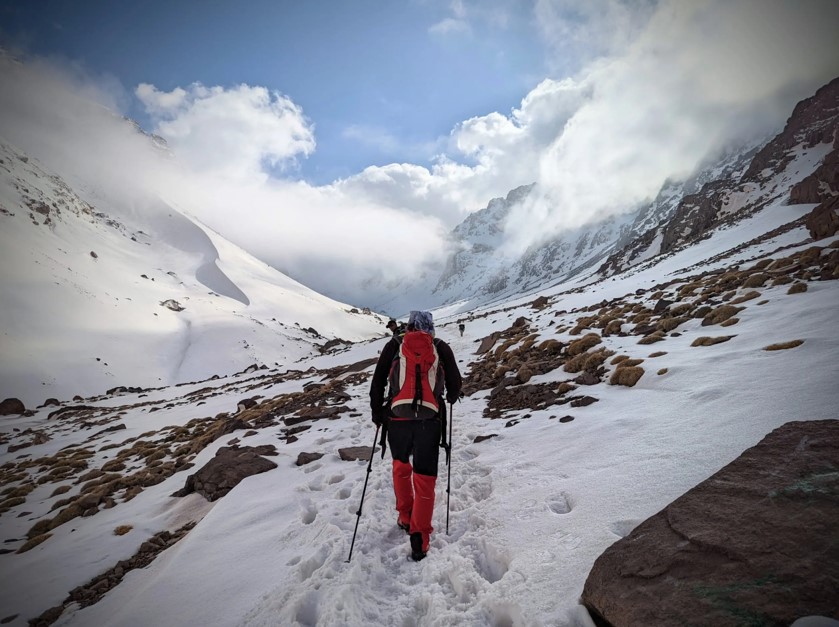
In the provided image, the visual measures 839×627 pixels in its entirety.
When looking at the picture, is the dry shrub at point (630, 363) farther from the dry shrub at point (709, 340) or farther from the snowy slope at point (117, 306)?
the snowy slope at point (117, 306)

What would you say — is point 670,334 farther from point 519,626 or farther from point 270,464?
point 270,464

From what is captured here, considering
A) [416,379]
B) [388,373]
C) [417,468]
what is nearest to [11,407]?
[388,373]

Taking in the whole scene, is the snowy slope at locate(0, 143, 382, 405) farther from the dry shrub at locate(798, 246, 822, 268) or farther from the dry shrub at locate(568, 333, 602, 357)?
the dry shrub at locate(798, 246, 822, 268)

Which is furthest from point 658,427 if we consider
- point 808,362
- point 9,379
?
point 9,379

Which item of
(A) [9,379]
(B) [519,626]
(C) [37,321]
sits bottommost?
(B) [519,626]

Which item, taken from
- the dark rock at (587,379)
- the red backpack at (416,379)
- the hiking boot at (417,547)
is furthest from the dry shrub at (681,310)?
the hiking boot at (417,547)

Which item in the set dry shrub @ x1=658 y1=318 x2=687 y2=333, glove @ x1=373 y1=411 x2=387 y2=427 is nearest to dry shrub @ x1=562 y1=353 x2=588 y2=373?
dry shrub @ x1=658 y1=318 x2=687 y2=333

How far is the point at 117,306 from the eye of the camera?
192 feet

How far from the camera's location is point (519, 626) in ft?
9.42

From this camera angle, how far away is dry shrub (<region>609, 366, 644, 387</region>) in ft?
24.8

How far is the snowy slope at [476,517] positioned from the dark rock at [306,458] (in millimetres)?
235

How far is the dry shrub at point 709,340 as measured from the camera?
7926 mm

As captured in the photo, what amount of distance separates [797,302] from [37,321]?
70169mm

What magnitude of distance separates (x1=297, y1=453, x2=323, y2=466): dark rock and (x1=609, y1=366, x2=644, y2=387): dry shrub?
7138 mm
